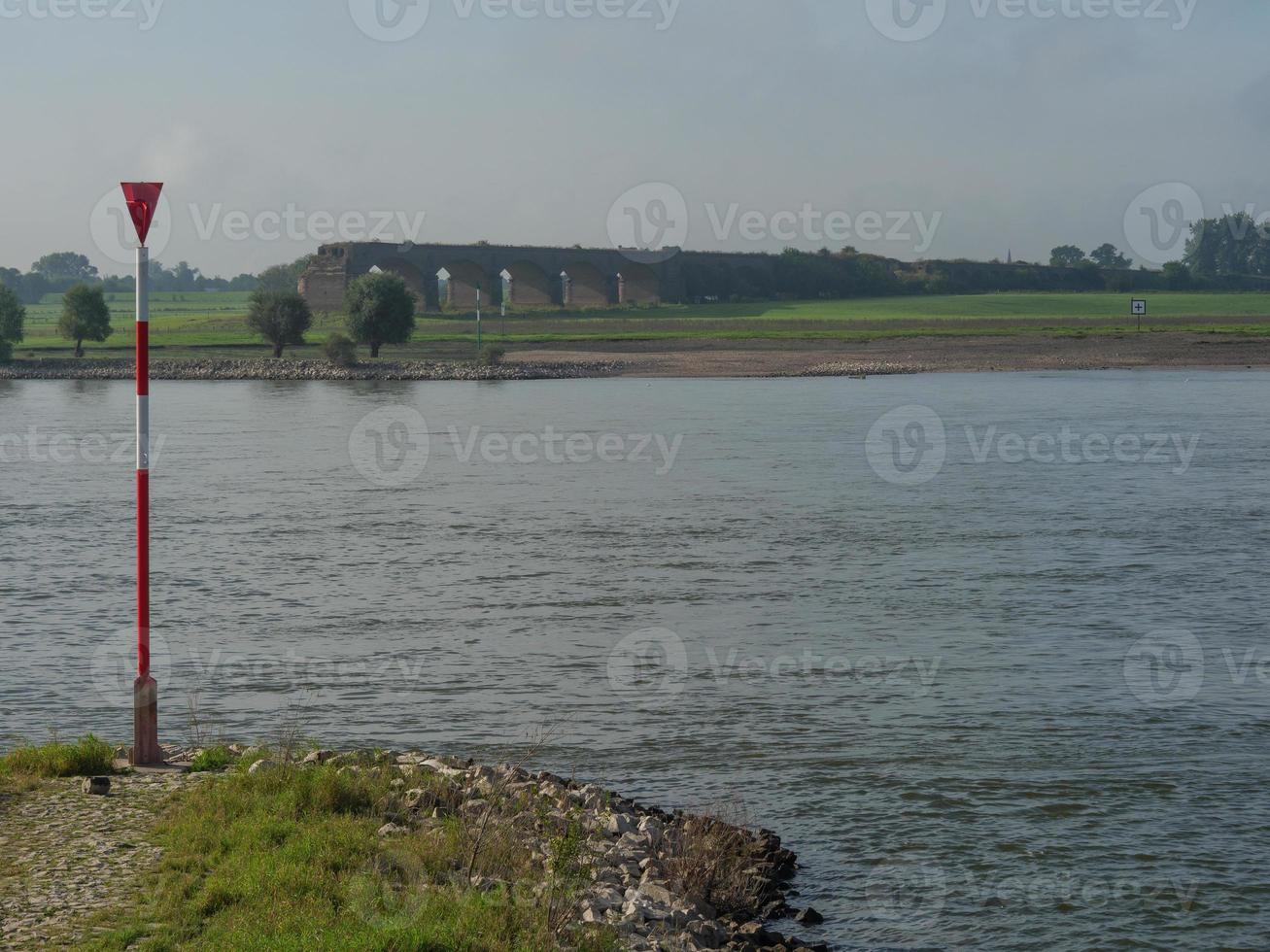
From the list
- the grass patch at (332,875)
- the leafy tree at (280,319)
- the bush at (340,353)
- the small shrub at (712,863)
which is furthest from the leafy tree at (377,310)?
the small shrub at (712,863)

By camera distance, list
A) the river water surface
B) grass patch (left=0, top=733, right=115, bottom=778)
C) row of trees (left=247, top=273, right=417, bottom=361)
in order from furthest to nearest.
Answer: row of trees (left=247, top=273, right=417, bottom=361)
the river water surface
grass patch (left=0, top=733, right=115, bottom=778)

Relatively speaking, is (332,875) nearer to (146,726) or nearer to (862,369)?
(146,726)

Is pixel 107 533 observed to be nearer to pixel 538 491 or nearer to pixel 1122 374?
pixel 538 491

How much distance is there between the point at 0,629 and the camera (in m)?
17.8

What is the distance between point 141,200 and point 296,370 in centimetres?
8155

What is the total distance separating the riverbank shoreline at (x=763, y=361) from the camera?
85.7 m

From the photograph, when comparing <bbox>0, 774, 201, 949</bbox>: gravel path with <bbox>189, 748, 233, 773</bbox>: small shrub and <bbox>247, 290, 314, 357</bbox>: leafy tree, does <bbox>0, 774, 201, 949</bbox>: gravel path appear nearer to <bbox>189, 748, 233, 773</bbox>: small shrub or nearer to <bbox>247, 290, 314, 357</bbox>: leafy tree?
<bbox>189, 748, 233, 773</bbox>: small shrub

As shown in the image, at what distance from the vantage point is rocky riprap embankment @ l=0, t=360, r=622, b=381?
86.6 m

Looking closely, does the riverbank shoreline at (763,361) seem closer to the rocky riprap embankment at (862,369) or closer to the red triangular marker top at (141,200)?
the rocky riprap embankment at (862,369)

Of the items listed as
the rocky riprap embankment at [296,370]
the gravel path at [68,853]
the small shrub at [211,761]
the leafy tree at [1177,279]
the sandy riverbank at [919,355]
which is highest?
the leafy tree at [1177,279]

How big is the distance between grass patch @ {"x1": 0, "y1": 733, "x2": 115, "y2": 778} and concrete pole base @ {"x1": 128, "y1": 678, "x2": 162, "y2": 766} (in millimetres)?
213

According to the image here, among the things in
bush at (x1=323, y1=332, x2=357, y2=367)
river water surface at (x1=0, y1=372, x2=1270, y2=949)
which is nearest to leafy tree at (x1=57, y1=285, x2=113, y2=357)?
bush at (x1=323, y1=332, x2=357, y2=367)

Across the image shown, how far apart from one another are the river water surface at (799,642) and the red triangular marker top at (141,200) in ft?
16.6

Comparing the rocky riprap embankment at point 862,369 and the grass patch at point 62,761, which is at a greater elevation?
the rocky riprap embankment at point 862,369
